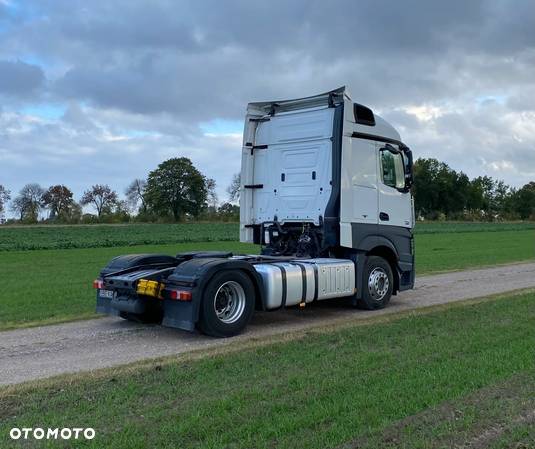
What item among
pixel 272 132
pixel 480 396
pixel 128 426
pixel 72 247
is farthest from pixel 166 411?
pixel 72 247

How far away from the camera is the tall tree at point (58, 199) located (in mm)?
107312

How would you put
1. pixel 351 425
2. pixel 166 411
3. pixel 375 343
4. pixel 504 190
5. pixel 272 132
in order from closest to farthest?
pixel 351 425
pixel 166 411
pixel 375 343
pixel 272 132
pixel 504 190

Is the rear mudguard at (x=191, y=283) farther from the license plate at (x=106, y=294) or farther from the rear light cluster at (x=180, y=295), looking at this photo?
the license plate at (x=106, y=294)

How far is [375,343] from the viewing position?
7.70 meters

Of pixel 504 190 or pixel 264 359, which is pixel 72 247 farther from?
pixel 504 190

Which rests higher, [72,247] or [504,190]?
[504,190]

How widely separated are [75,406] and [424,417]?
119 inches

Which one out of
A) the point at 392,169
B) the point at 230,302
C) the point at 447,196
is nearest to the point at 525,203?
the point at 447,196

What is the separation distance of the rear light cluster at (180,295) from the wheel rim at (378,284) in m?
4.18

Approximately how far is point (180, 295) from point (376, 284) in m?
4.45

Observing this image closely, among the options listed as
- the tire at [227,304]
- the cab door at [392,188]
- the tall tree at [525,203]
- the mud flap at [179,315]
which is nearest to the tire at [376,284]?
the cab door at [392,188]

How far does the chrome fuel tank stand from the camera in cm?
896

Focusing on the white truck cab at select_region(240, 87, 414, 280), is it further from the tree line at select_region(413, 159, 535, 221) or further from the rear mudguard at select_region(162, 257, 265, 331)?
the tree line at select_region(413, 159, 535, 221)

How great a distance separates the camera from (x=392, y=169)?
11406mm
